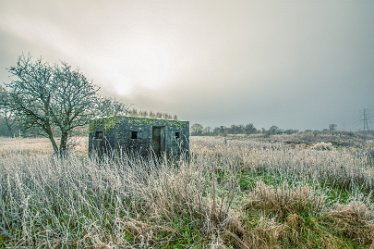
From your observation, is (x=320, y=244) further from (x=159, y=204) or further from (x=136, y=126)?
(x=136, y=126)

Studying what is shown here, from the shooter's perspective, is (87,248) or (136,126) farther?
(136,126)

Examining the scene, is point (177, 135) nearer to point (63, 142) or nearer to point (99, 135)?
point (99, 135)

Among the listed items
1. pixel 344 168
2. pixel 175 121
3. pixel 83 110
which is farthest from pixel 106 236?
pixel 83 110

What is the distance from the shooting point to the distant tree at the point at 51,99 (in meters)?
8.62

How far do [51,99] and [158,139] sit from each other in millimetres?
4789

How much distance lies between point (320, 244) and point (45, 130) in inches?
397

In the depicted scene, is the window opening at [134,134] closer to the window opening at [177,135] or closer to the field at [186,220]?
the window opening at [177,135]

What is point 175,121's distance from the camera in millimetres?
8844

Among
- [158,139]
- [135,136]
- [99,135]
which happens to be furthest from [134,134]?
[99,135]

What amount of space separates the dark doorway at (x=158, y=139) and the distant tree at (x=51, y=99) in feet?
11.2

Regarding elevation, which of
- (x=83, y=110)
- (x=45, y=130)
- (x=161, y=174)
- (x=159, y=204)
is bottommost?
(x=159, y=204)

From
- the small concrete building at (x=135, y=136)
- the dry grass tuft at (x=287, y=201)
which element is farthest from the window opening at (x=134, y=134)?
the dry grass tuft at (x=287, y=201)

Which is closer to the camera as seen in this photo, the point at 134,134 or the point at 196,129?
the point at 134,134

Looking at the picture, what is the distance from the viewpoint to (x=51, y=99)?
910 cm
